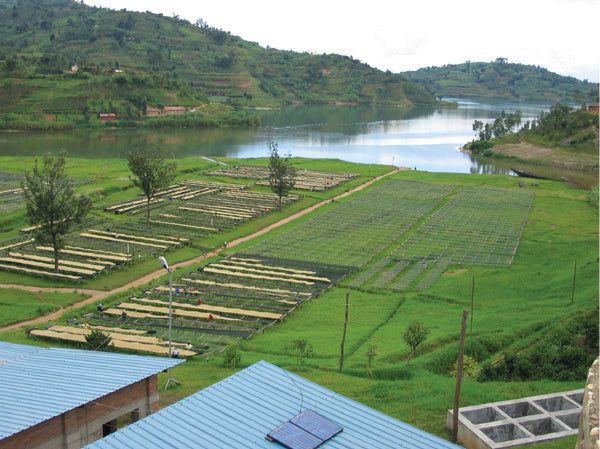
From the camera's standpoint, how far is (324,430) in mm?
11523

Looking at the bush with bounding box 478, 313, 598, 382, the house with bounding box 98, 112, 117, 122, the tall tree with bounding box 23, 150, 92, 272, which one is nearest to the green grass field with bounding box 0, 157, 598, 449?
the bush with bounding box 478, 313, 598, 382

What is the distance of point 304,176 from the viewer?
72000 millimetres

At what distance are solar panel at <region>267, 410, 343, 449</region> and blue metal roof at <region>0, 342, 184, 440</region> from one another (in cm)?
470

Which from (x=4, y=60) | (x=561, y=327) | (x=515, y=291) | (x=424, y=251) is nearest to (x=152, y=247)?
(x=424, y=251)

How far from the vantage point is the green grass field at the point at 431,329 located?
1780 cm

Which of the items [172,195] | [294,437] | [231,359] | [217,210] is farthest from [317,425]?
[172,195]

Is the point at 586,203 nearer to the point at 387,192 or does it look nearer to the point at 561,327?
the point at 387,192

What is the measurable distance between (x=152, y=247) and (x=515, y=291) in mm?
24158

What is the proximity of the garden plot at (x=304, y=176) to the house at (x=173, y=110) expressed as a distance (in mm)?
68917

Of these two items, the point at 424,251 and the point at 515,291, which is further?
the point at 424,251

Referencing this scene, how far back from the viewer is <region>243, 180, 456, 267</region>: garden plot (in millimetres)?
39875

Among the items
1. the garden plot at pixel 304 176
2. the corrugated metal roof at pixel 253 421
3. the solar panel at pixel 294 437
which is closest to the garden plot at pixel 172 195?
the garden plot at pixel 304 176

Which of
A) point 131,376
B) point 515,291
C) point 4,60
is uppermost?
point 4,60

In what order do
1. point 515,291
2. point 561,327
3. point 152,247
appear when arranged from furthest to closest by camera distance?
point 152,247
point 515,291
point 561,327
